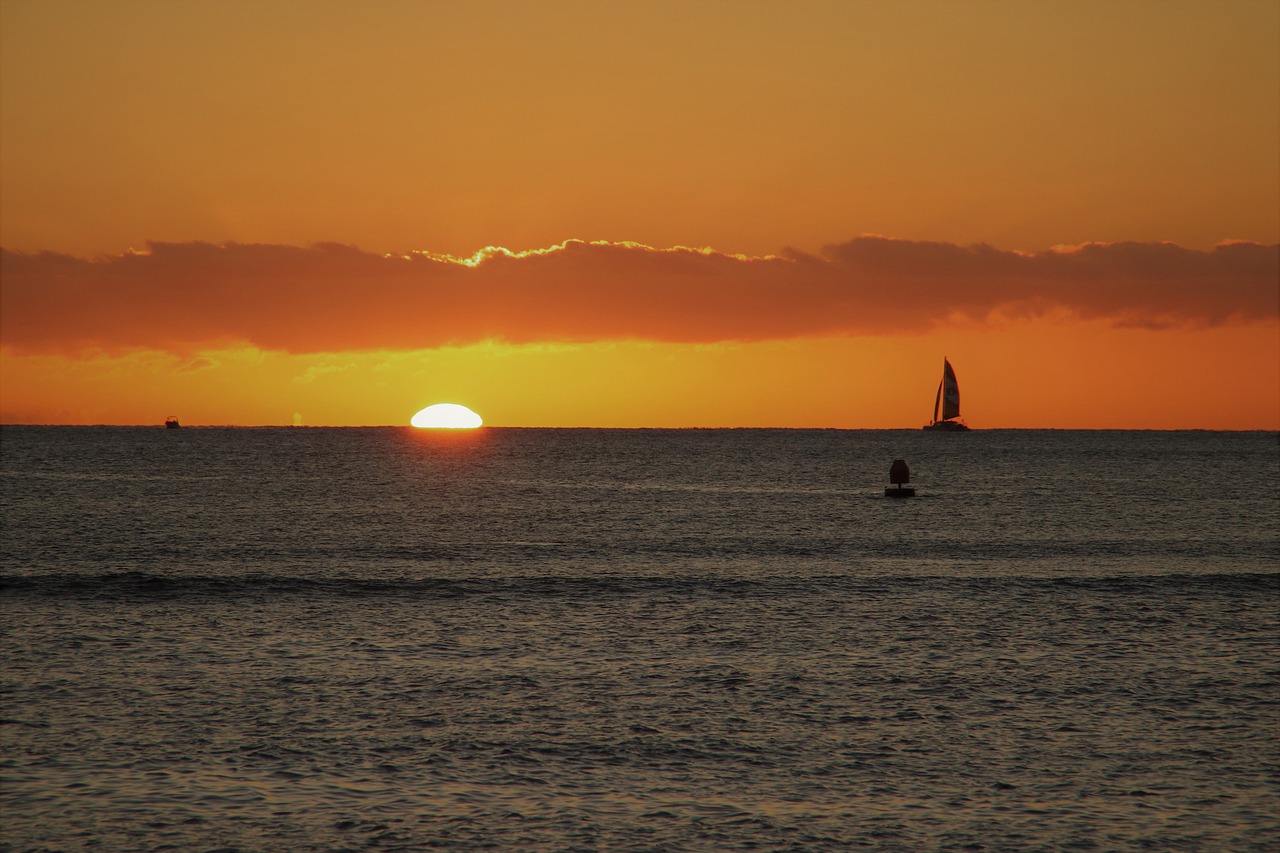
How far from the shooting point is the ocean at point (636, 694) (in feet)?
55.0

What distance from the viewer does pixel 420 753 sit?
65.0 ft

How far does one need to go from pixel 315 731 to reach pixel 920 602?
22325mm

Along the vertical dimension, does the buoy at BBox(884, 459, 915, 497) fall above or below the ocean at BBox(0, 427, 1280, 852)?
above

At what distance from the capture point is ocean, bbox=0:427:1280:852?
16.8 meters

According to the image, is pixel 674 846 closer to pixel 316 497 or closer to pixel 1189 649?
pixel 1189 649

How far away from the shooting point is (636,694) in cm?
2408

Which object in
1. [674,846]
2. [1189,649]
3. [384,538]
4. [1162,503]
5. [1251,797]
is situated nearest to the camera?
[674,846]

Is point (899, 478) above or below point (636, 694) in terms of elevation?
above

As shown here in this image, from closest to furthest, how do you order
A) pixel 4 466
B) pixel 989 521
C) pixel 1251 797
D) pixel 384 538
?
pixel 1251 797 < pixel 384 538 < pixel 989 521 < pixel 4 466

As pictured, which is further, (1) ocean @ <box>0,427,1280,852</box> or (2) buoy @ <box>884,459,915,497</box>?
(2) buoy @ <box>884,459,915,497</box>

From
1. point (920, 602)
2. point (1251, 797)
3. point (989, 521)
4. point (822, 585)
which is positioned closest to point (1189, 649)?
point (920, 602)

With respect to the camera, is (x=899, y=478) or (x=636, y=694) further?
(x=899, y=478)

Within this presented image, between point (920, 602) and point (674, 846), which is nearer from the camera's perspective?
point (674, 846)

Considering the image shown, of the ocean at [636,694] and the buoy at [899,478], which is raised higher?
the buoy at [899,478]
